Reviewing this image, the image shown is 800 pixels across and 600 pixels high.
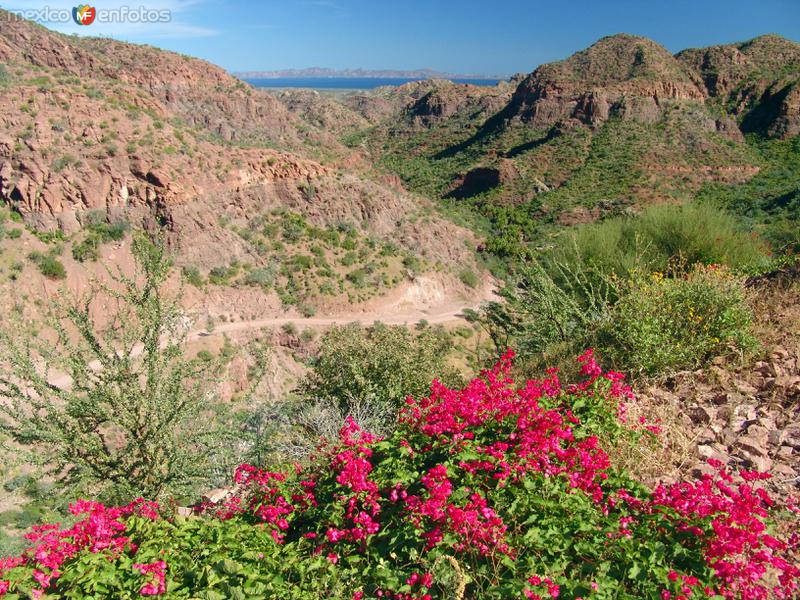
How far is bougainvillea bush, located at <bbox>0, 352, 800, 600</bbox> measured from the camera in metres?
3.05

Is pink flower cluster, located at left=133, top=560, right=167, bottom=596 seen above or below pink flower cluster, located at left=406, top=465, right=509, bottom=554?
below

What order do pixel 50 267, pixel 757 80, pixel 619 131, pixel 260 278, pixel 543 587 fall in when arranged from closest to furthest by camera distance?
1. pixel 543 587
2. pixel 50 267
3. pixel 260 278
4. pixel 619 131
5. pixel 757 80

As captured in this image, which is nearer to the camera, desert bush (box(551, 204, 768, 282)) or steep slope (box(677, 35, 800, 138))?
desert bush (box(551, 204, 768, 282))

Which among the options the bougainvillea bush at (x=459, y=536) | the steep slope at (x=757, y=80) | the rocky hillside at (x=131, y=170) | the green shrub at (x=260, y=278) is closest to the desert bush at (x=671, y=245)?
the bougainvillea bush at (x=459, y=536)

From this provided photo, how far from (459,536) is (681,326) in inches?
176

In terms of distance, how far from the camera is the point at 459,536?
3434 mm

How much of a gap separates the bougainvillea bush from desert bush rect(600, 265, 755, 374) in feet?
5.85

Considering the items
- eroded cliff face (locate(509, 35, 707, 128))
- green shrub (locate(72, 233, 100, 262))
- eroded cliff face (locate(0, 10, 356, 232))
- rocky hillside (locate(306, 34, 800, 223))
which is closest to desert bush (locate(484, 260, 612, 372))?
green shrub (locate(72, 233, 100, 262))

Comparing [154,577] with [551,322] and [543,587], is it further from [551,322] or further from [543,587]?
[551,322]

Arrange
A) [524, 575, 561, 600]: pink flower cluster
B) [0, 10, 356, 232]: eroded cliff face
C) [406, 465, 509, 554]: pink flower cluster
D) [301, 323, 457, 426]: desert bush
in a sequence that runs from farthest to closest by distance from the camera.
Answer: [0, 10, 356, 232]: eroded cliff face → [301, 323, 457, 426]: desert bush → [406, 465, 509, 554]: pink flower cluster → [524, 575, 561, 600]: pink flower cluster

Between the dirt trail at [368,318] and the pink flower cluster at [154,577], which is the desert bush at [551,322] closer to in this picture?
the pink flower cluster at [154,577]

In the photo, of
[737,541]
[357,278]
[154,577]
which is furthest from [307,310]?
[737,541]

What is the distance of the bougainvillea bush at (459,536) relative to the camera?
3055 millimetres

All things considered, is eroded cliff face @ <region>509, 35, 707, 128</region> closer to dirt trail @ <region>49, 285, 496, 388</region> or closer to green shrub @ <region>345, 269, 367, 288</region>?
dirt trail @ <region>49, 285, 496, 388</region>
